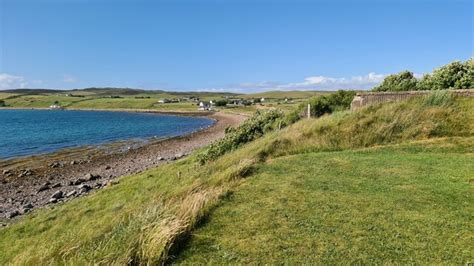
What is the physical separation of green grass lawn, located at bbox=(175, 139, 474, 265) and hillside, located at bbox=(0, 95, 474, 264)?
2cm

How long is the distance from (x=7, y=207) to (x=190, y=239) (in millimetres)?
17527

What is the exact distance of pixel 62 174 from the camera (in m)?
30.6

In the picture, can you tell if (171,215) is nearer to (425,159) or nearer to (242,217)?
(242,217)

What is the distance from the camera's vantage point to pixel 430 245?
6.49 meters

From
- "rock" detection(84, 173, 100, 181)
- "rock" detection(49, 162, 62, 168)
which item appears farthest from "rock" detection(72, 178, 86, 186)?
"rock" detection(49, 162, 62, 168)

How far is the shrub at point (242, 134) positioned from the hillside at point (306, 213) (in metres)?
4.77

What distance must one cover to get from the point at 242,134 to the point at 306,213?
16008 mm

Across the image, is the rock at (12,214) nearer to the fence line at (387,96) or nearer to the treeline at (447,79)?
the fence line at (387,96)

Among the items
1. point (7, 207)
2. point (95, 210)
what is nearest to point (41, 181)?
point (7, 207)

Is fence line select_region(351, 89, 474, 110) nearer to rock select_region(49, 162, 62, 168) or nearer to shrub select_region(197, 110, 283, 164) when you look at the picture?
shrub select_region(197, 110, 283, 164)

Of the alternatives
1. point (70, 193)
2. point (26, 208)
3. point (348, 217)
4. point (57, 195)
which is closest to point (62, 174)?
point (70, 193)

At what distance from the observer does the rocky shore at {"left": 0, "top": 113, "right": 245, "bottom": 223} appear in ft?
72.9

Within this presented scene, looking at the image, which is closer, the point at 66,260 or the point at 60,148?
the point at 66,260

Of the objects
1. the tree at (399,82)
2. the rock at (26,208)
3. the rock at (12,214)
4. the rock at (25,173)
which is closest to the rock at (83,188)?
the rock at (26,208)
